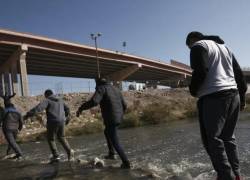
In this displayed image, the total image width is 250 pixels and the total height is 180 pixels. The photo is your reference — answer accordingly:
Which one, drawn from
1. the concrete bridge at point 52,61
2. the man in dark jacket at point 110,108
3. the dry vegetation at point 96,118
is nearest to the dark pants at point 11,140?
→ the man in dark jacket at point 110,108

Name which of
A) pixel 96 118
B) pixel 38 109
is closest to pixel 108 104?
pixel 38 109

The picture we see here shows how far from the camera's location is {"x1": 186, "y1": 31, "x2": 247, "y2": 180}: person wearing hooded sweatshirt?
4242mm

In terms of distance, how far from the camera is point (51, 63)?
52.3m

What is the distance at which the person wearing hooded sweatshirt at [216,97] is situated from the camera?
4.24m

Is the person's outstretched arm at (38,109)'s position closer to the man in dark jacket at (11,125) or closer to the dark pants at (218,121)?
the man in dark jacket at (11,125)

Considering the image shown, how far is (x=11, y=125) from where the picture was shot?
1009 centimetres

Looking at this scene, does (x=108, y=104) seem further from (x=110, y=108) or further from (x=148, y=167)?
(x=148, y=167)

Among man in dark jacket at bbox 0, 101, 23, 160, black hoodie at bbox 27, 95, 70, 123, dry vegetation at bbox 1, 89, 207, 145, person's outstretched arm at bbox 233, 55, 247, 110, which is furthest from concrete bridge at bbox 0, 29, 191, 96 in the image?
person's outstretched arm at bbox 233, 55, 247, 110

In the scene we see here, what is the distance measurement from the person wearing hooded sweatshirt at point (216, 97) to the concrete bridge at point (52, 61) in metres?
36.5

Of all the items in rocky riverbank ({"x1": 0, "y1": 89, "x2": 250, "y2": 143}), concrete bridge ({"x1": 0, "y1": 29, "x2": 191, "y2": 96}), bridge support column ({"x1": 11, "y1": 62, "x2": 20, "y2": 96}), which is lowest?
rocky riverbank ({"x1": 0, "y1": 89, "x2": 250, "y2": 143})

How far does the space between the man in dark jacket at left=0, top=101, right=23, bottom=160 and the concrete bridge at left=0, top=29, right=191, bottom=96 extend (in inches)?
1178

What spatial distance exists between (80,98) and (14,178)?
29169 millimetres

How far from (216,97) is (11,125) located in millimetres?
7165

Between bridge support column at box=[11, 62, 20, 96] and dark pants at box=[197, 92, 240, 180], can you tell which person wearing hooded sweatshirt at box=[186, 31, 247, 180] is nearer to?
dark pants at box=[197, 92, 240, 180]
